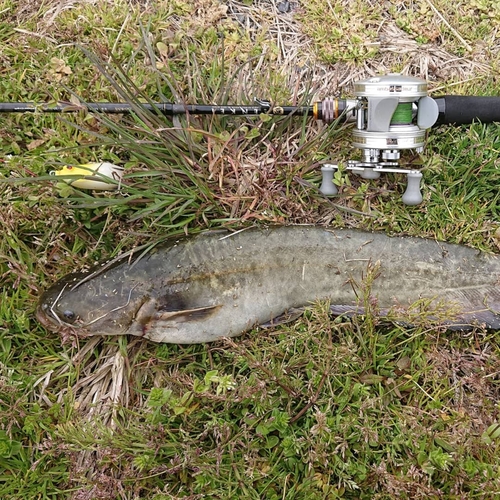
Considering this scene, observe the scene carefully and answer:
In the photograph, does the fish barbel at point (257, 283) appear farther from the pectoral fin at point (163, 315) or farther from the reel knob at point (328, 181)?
the reel knob at point (328, 181)

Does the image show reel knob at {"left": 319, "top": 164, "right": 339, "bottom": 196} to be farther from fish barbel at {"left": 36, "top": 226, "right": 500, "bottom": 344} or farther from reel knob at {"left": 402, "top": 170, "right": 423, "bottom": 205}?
reel knob at {"left": 402, "top": 170, "right": 423, "bottom": 205}

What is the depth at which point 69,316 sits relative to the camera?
8.80ft

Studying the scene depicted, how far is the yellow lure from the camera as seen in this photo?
2.71 meters

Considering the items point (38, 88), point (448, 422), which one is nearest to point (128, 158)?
point (38, 88)

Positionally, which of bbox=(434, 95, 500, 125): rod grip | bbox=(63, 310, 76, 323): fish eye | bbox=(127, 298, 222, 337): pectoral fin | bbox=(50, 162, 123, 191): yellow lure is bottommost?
bbox=(127, 298, 222, 337): pectoral fin

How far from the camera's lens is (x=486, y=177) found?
3.00 metres

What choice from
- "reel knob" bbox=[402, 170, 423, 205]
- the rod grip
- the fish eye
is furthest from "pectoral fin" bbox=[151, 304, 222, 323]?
the rod grip

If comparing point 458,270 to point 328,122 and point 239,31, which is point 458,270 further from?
point 239,31

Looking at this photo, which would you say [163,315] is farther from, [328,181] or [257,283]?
[328,181]

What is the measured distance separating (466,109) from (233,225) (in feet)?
4.94

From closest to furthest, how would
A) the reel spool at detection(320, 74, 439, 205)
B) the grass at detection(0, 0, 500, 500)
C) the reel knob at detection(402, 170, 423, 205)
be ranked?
the reel spool at detection(320, 74, 439, 205), the grass at detection(0, 0, 500, 500), the reel knob at detection(402, 170, 423, 205)

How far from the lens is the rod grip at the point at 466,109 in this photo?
107 inches

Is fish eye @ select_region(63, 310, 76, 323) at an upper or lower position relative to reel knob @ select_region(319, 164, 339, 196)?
lower

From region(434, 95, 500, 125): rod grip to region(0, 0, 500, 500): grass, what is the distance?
26cm
